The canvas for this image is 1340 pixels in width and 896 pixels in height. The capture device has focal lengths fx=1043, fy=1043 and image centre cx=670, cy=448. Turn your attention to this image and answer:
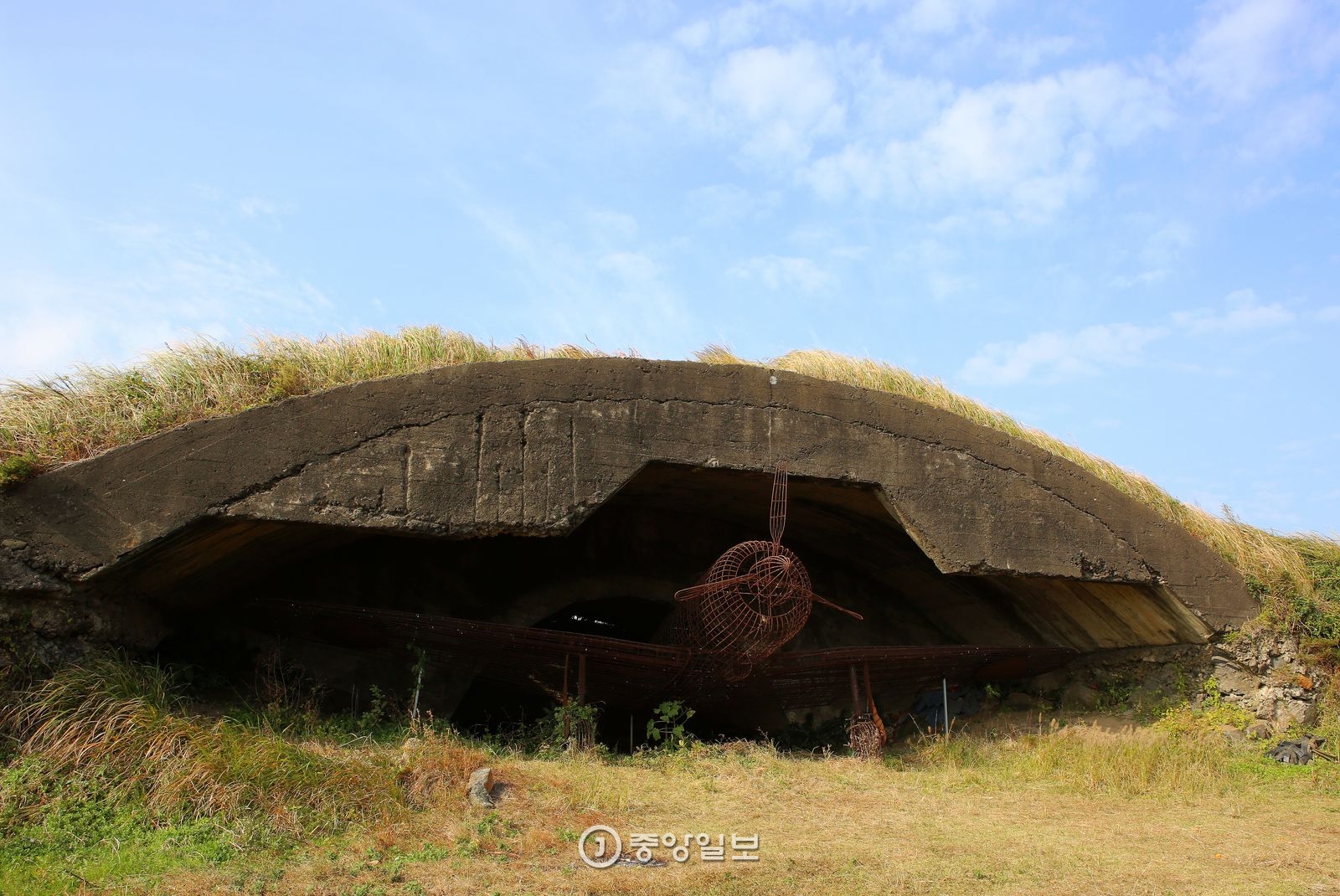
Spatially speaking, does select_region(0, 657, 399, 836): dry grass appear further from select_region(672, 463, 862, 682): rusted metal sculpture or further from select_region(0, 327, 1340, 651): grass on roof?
select_region(672, 463, 862, 682): rusted metal sculpture

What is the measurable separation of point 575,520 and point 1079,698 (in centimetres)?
572

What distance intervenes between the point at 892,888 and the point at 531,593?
572 centimetres

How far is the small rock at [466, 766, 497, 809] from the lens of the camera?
237 inches

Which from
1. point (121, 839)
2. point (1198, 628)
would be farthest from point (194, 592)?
point (1198, 628)

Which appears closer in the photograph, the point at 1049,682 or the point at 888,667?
the point at 888,667

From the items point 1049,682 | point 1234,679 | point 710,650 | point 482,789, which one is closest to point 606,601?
point 710,650

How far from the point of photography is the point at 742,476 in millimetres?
8547

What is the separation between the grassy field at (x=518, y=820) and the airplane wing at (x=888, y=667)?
1341mm

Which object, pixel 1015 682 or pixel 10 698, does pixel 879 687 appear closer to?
pixel 1015 682

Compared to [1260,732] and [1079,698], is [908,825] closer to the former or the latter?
[1260,732]

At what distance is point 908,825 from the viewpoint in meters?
6.45

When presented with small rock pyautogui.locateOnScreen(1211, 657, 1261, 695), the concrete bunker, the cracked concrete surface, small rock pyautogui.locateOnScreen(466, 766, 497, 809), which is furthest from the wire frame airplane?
small rock pyautogui.locateOnScreen(466, 766, 497, 809)

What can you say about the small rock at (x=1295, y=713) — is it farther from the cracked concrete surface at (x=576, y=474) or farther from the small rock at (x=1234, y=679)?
the cracked concrete surface at (x=576, y=474)

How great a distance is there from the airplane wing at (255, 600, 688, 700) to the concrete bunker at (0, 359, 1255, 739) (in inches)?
11.4
